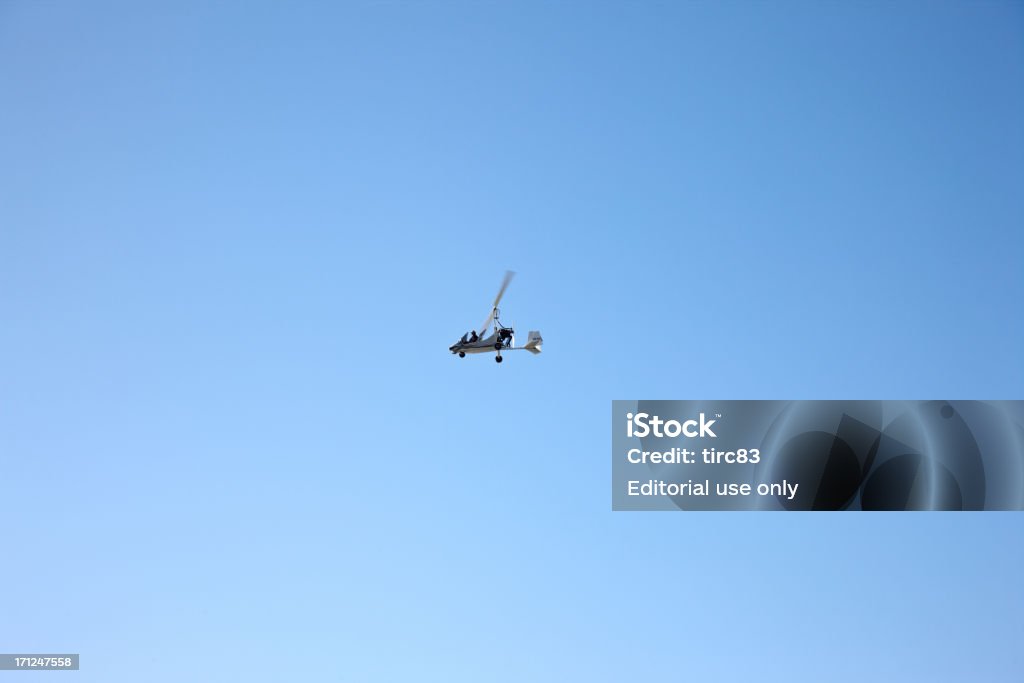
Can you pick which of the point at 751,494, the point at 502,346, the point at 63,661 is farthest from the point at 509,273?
the point at 63,661

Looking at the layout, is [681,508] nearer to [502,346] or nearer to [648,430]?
[648,430]

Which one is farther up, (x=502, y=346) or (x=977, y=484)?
(x=502, y=346)

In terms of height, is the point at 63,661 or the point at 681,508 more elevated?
the point at 681,508

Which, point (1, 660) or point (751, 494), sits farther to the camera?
point (751, 494)

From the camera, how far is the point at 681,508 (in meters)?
→ 96.0

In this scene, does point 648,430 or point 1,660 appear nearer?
point 1,660

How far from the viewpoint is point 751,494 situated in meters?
96.4

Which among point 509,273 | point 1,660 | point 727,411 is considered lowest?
point 1,660

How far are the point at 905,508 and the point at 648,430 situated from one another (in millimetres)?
17560

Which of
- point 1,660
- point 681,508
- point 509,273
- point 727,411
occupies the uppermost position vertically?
point 509,273

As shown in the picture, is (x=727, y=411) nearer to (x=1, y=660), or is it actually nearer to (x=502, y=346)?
(x=502, y=346)

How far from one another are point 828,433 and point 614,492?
14736 millimetres

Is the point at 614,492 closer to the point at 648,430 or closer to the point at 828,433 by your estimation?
the point at 648,430

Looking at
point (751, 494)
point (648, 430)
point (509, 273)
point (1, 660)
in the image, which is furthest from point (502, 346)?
point (1, 660)
